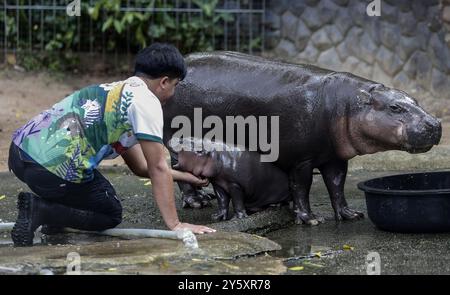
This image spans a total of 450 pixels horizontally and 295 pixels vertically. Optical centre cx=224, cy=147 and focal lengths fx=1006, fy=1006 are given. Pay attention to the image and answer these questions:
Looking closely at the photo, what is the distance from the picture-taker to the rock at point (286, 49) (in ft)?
43.1

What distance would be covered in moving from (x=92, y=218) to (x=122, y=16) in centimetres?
720

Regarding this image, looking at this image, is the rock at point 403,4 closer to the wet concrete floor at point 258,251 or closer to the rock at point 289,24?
the rock at point 289,24

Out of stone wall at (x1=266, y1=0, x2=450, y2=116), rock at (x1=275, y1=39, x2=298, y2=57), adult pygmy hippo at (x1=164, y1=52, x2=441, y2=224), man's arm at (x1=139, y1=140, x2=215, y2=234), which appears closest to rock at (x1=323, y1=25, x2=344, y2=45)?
stone wall at (x1=266, y1=0, x2=450, y2=116)

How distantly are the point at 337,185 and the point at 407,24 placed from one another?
5.91 m

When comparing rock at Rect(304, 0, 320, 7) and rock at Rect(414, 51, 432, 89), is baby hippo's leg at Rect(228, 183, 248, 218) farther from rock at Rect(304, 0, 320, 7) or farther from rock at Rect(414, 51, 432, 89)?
rock at Rect(304, 0, 320, 7)

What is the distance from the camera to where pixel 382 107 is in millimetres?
6539

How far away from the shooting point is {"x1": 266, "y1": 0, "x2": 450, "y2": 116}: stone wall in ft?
39.9

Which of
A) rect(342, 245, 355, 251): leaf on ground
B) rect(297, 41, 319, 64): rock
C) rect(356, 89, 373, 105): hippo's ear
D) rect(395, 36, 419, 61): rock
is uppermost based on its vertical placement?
rect(356, 89, 373, 105): hippo's ear

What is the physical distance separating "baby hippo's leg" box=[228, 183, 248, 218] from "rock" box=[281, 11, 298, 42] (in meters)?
6.57

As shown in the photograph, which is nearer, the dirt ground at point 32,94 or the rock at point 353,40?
the dirt ground at point 32,94

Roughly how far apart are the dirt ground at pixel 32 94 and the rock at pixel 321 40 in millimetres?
1470

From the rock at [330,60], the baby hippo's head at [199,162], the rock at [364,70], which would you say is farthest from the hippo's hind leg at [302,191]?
the rock at [330,60]

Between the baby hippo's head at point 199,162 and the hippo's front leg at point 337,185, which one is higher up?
the baby hippo's head at point 199,162

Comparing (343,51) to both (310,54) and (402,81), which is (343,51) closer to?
(310,54)
